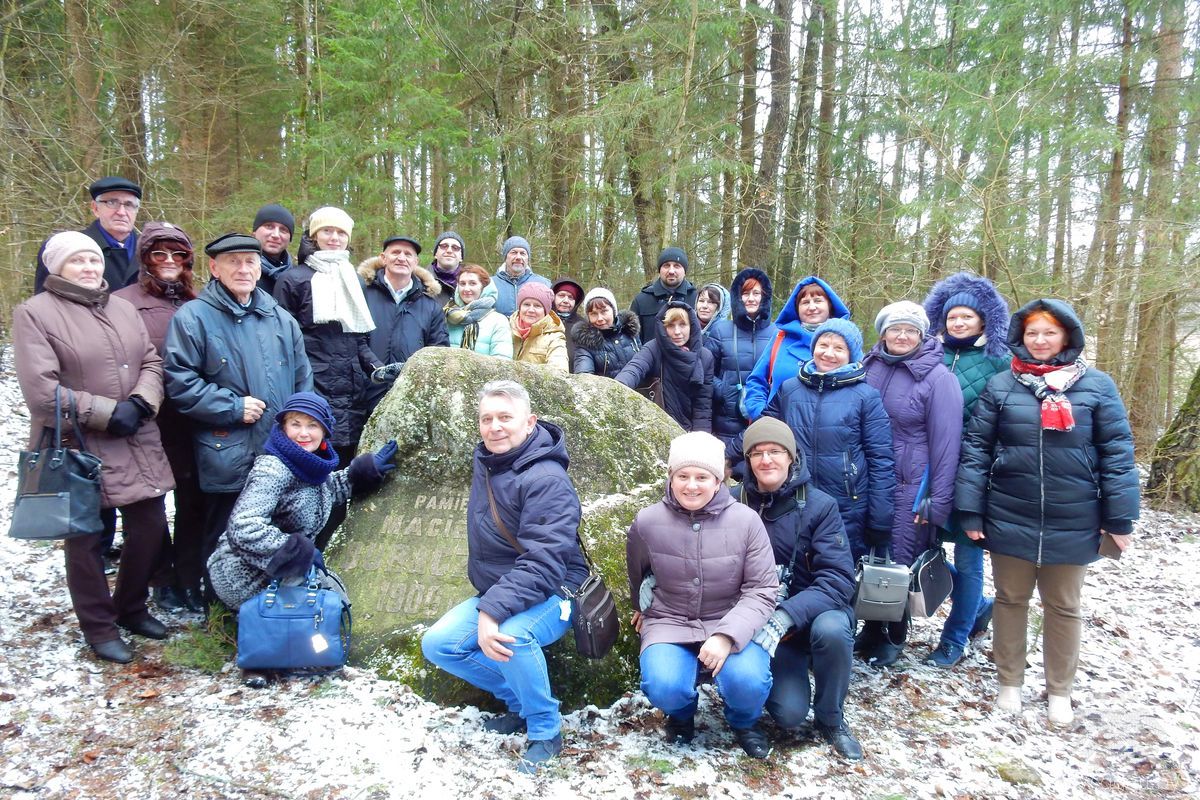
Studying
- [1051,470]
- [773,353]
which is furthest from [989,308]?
[773,353]

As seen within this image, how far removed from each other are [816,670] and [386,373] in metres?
3.31

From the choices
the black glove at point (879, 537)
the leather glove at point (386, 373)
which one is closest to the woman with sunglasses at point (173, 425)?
the leather glove at point (386, 373)

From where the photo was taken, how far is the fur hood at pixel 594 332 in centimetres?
573

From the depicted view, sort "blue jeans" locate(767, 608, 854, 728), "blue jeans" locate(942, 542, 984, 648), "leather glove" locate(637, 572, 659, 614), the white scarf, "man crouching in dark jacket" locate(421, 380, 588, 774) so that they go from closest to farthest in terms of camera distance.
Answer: "man crouching in dark jacket" locate(421, 380, 588, 774) < "blue jeans" locate(767, 608, 854, 728) < "leather glove" locate(637, 572, 659, 614) < "blue jeans" locate(942, 542, 984, 648) < the white scarf

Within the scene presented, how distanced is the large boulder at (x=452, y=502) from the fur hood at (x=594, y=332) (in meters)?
0.83

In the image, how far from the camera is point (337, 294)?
4875 millimetres

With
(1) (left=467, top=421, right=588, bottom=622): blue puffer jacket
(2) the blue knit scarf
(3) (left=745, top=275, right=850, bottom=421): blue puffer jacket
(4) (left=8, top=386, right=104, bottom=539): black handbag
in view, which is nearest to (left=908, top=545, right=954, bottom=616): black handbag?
(3) (left=745, top=275, right=850, bottom=421): blue puffer jacket

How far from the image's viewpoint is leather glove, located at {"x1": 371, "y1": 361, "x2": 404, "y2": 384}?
4.97 metres

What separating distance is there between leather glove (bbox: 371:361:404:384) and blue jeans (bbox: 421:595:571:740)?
2114 millimetres

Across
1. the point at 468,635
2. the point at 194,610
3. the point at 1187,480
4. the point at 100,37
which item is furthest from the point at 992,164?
the point at 100,37

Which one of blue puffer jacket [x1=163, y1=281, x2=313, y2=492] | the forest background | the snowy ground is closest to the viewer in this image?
the snowy ground

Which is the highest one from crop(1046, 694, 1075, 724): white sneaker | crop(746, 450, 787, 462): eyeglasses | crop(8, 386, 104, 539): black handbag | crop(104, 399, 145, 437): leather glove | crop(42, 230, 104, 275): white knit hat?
crop(42, 230, 104, 275): white knit hat

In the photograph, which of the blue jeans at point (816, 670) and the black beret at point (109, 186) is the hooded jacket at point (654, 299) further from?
the black beret at point (109, 186)

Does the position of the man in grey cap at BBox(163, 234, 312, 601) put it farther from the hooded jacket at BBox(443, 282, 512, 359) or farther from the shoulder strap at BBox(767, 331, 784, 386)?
the shoulder strap at BBox(767, 331, 784, 386)
